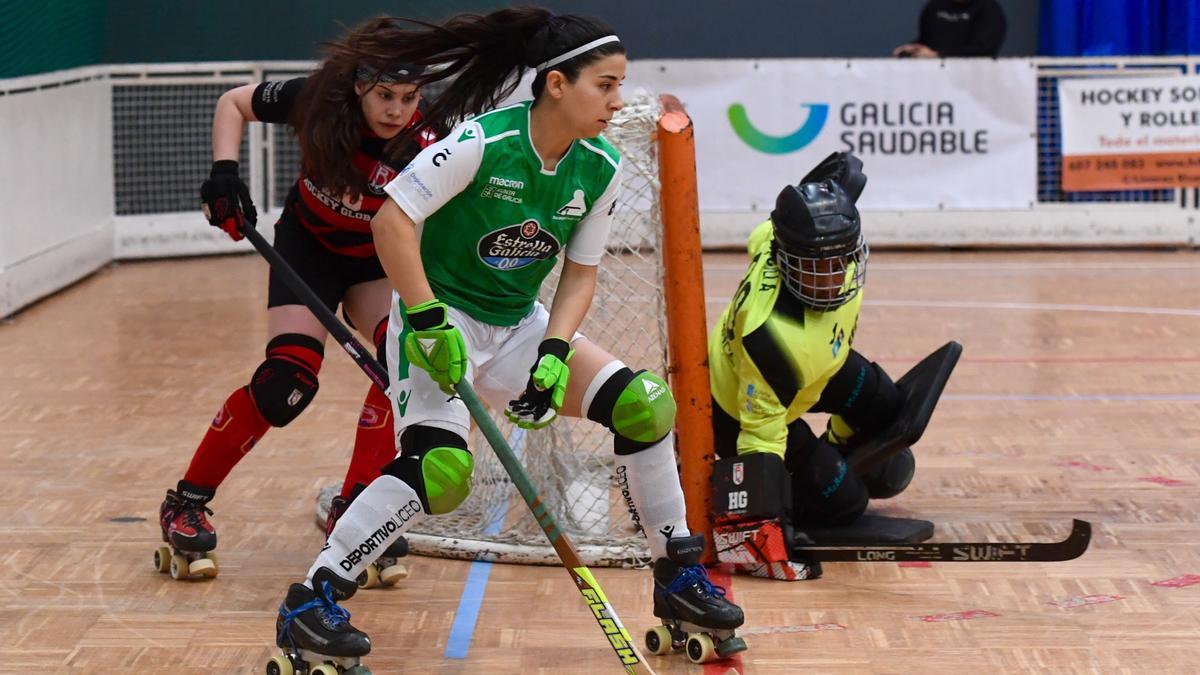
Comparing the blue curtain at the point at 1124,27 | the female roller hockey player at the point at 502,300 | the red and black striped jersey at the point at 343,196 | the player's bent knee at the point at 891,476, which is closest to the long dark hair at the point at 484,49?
the female roller hockey player at the point at 502,300

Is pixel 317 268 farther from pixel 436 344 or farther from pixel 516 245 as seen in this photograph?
pixel 436 344

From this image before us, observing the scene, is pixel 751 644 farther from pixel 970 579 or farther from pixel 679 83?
pixel 679 83

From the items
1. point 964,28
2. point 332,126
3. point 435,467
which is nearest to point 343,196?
point 332,126

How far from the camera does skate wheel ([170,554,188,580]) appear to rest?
4.63 metres

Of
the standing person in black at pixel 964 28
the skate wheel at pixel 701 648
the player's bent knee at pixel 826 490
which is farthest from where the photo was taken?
the standing person in black at pixel 964 28

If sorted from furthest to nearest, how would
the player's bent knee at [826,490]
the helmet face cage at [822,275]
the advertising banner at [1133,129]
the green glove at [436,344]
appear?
1. the advertising banner at [1133,129]
2. the player's bent knee at [826,490]
3. the helmet face cage at [822,275]
4. the green glove at [436,344]

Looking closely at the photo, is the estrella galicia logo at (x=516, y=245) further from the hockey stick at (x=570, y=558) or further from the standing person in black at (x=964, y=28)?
the standing person in black at (x=964, y=28)

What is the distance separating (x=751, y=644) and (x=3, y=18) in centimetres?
676

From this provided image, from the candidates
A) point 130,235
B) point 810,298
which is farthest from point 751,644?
point 130,235

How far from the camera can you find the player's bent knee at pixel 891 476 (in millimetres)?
5172

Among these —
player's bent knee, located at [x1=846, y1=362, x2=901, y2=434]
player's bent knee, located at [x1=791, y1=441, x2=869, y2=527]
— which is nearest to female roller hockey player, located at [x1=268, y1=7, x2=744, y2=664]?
player's bent knee, located at [x1=791, y1=441, x2=869, y2=527]

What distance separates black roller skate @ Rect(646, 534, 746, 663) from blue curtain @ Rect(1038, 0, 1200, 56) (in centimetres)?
966

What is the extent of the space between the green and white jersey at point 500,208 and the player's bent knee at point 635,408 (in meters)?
0.30

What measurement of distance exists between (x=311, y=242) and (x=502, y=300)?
41.0 inches
